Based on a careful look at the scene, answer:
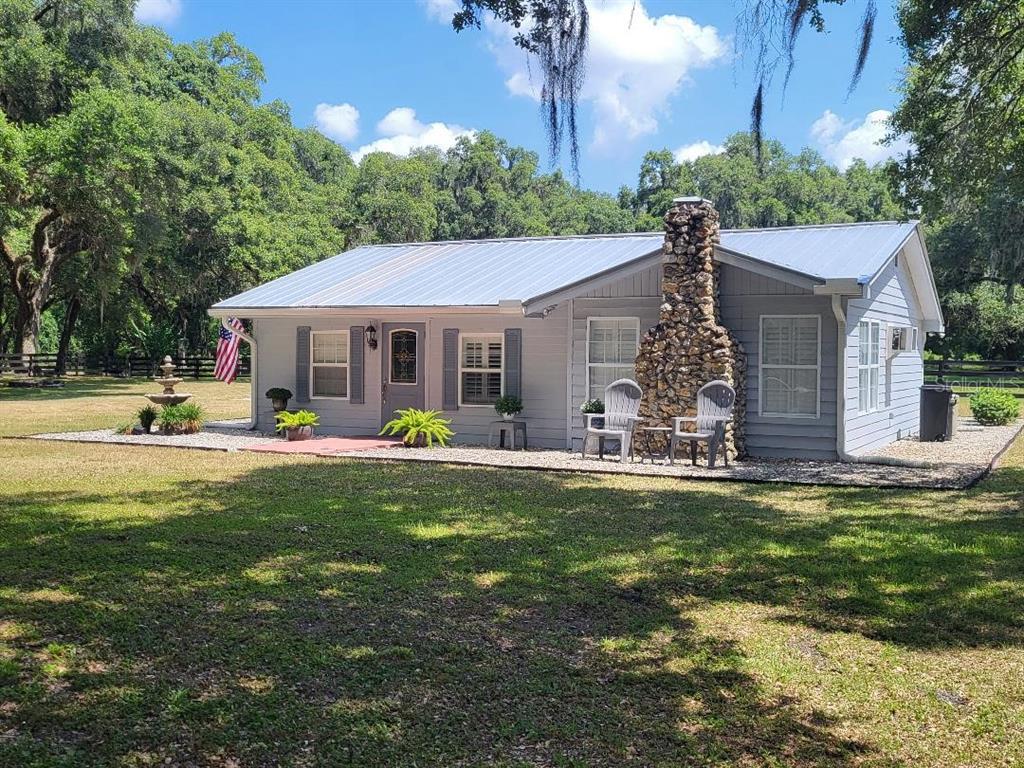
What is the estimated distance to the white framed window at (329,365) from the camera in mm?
15234

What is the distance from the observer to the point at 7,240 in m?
27.5

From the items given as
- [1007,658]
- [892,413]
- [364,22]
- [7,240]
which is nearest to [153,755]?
[1007,658]

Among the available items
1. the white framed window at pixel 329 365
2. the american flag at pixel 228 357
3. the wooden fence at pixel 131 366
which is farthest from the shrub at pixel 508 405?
the wooden fence at pixel 131 366

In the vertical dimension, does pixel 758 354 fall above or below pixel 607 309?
below

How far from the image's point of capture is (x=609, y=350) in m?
13.2

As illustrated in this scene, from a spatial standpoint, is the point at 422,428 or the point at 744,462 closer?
the point at 744,462

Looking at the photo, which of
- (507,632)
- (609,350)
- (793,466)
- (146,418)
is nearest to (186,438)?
(146,418)

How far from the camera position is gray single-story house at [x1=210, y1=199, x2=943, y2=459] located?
479 inches

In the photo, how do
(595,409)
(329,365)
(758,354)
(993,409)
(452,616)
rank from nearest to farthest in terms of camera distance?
(452,616), (758,354), (595,409), (329,365), (993,409)

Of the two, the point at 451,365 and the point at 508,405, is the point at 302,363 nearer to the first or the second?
the point at 451,365

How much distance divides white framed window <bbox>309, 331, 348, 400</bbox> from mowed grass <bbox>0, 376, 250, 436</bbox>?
411cm

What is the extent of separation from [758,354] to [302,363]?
7.30 metres

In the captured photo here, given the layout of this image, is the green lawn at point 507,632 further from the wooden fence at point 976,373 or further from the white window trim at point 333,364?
the wooden fence at point 976,373

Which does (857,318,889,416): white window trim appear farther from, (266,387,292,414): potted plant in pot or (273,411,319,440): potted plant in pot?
(266,387,292,414): potted plant in pot
